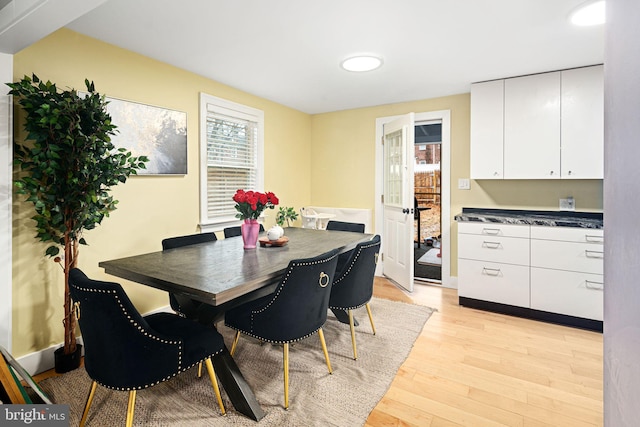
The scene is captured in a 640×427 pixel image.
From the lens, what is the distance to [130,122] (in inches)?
106

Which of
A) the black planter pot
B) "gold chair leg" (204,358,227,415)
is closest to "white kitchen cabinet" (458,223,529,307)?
"gold chair leg" (204,358,227,415)

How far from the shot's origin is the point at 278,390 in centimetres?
200

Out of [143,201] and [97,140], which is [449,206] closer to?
[143,201]

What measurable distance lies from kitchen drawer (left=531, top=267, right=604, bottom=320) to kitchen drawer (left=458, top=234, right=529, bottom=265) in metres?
0.19

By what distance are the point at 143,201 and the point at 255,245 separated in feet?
3.84

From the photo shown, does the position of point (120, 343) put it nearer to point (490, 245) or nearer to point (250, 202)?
point (250, 202)

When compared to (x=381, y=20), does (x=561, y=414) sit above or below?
below

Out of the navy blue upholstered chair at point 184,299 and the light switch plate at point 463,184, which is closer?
the navy blue upholstered chair at point 184,299

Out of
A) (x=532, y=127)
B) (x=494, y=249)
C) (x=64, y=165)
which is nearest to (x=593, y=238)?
(x=494, y=249)

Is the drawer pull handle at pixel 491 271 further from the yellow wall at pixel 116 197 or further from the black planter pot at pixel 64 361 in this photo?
the black planter pot at pixel 64 361

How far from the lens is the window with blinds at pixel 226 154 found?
11.2 feet

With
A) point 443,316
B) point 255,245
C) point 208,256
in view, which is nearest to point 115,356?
point 208,256

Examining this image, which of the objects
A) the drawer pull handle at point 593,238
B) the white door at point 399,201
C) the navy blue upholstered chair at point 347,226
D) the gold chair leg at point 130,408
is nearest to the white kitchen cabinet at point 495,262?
the drawer pull handle at point 593,238

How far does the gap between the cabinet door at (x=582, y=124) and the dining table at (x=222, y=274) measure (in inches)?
102
